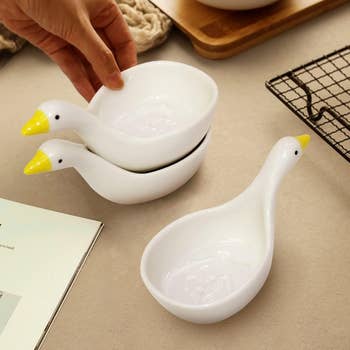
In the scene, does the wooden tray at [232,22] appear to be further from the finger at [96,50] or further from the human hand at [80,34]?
the finger at [96,50]

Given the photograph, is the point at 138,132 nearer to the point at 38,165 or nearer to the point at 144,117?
the point at 144,117

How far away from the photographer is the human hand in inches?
25.5

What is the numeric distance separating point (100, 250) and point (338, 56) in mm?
459

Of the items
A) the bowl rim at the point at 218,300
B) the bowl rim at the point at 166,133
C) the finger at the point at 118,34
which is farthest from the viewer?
the finger at the point at 118,34

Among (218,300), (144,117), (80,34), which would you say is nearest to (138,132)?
(144,117)

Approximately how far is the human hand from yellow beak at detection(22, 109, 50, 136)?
123mm

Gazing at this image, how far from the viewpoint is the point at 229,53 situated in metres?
0.86

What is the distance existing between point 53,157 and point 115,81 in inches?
6.2

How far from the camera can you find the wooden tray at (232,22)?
0.86m

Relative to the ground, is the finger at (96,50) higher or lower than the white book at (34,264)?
higher

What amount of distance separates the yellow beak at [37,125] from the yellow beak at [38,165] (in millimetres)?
Answer: 26

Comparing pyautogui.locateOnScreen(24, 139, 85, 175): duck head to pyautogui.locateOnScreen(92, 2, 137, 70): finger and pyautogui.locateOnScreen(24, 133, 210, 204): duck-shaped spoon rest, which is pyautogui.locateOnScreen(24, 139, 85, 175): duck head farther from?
pyautogui.locateOnScreen(92, 2, 137, 70): finger

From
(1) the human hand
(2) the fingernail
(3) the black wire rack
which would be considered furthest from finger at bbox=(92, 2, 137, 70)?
(3) the black wire rack

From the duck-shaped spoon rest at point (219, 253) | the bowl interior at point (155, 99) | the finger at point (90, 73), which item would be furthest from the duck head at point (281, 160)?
the finger at point (90, 73)
